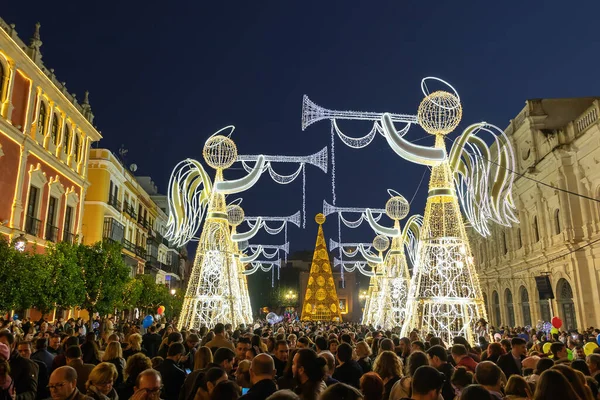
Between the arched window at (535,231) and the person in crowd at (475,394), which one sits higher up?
the arched window at (535,231)

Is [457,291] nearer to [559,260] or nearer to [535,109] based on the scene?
[559,260]

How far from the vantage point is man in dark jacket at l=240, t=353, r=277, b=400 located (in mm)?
4109

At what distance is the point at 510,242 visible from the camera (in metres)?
34.0

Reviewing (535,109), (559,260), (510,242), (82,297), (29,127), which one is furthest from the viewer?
(510,242)

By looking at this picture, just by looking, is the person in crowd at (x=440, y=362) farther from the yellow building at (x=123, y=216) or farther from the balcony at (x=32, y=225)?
the yellow building at (x=123, y=216)

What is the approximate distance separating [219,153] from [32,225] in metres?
10.5

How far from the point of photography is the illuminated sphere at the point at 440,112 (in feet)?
47.1

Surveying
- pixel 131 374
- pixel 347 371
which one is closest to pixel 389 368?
pixel 347 371

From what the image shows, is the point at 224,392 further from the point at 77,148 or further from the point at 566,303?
the point at 77,148

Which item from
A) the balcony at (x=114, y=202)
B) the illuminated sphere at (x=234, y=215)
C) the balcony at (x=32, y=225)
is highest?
the balcony at (x=114, y=202)

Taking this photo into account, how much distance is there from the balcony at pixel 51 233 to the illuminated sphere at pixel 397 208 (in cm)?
1704

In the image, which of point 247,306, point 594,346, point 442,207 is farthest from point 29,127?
point 594,346

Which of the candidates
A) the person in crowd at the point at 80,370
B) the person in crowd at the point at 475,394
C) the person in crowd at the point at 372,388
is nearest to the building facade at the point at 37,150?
the person in crowd at the point at 80,370

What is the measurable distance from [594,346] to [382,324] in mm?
18615
